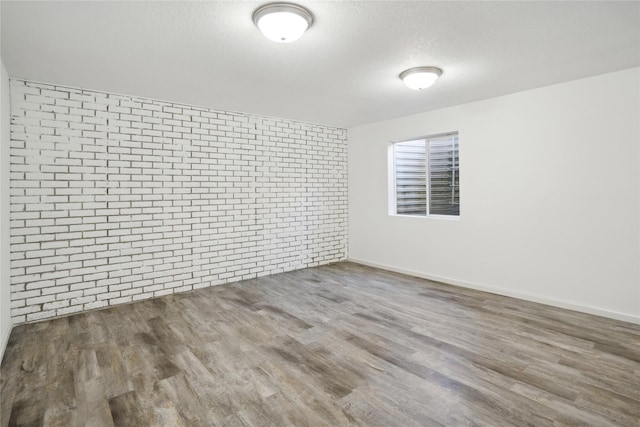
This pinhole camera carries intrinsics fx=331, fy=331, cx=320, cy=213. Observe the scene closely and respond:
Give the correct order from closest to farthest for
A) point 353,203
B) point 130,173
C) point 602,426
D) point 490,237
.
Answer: point 602,426
point 130,173
point 490,237
point 353,203

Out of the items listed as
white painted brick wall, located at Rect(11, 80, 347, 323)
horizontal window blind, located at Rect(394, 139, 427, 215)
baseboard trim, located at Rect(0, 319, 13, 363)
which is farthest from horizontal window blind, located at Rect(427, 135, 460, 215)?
baseboard trim, located at Rect(0, 319, 13, 363)

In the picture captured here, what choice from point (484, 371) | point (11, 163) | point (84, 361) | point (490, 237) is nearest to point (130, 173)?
point (11, 163)

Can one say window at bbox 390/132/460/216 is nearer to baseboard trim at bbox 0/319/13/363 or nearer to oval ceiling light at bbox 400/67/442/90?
oval ceiling light at bbox 400/67/442/90

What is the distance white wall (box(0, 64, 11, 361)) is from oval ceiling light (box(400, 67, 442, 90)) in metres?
3.70

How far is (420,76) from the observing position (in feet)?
10.7

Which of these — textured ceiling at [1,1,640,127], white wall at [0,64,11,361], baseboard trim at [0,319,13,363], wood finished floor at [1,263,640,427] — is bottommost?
wood finished floor at [1,263,640,427]

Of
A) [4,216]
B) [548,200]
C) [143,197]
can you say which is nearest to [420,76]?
[548,200]

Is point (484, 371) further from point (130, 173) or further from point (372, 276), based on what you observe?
point (130, 173)

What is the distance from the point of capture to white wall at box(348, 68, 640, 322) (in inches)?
131

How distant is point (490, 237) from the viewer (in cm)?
436

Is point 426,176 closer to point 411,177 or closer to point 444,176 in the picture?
point 444,176

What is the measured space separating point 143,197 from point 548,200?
16.0 ft

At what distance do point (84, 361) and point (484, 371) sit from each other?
3119mm

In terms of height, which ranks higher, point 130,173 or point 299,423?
point 130,173
